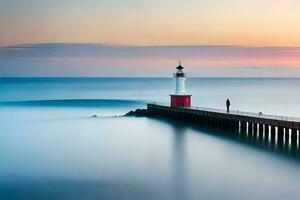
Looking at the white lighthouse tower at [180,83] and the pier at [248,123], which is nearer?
the pier at [248,123]

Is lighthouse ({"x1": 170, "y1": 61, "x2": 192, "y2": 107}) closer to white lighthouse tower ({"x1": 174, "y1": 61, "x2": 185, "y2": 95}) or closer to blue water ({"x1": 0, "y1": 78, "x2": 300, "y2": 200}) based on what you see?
white lighthouse tower ({"x1": 174, "y1": 61, "x2": 185, "y2": 95})

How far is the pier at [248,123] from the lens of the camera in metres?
14.6

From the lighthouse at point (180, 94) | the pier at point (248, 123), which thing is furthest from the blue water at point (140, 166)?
the lighthouse at point (180, 94)

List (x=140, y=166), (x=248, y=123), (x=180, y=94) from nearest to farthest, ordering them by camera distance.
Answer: (x=140, y=166), (x=248, y=123), (x=180, y=94)

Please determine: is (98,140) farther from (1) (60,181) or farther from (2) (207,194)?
(2) (207,194)

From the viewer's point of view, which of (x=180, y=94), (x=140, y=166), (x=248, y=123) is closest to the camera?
(x=140, y=166)

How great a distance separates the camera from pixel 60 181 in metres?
10.6

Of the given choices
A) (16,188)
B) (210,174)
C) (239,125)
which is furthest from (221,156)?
(16,188)

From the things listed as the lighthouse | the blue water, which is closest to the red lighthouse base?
the lighthouse

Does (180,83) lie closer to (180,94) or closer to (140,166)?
(180,94)

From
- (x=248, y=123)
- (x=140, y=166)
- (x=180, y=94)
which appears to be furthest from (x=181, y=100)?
(x=140, y=166)

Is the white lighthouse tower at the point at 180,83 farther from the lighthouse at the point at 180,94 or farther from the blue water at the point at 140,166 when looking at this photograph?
the blue water at the point at 140,166

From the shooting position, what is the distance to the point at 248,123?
667 inches

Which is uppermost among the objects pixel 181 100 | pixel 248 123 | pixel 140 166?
pixel 181 100
